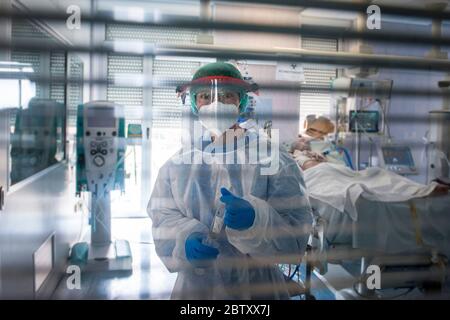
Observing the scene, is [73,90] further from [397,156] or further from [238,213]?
[397,156]

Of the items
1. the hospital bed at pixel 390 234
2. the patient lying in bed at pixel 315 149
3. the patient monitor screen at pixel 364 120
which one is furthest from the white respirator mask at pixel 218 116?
the patient monitor screen at pixel 364 120

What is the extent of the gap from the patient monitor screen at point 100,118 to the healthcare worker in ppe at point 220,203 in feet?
4.56

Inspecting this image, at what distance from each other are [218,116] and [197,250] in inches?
16.2

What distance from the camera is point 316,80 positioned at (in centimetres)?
149

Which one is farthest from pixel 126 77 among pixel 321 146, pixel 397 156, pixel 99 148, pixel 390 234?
pixel 397 156

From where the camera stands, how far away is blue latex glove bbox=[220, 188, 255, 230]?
3.41ft

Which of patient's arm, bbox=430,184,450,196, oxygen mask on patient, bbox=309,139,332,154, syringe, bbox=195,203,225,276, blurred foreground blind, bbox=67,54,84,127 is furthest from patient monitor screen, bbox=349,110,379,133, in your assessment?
syringe, bbox=195,203,225,276

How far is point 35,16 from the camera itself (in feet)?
4.07

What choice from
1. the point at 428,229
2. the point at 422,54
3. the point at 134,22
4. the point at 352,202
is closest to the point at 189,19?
the point at 134,22

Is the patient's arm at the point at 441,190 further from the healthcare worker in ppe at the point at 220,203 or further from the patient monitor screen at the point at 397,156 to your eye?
the healthcare worker in ppe at the point at 220,203

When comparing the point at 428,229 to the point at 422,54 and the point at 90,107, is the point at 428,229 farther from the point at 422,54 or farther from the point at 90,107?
the point at 90,107

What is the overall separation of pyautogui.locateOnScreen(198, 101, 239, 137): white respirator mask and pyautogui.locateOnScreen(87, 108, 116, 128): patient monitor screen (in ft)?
4.57

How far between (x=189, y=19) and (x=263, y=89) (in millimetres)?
332

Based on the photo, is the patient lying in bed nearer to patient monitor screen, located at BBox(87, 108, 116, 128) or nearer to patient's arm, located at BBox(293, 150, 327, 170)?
patient's arm, located at BBox(293, 150, 327, 170)
